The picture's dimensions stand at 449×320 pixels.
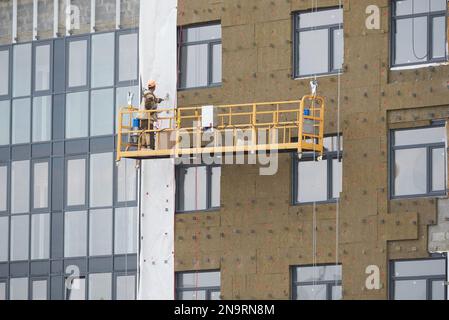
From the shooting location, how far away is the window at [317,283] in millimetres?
45781

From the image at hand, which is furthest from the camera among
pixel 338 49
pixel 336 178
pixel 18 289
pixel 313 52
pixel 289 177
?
pixel 18 289

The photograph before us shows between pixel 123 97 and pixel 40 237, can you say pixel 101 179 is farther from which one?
pixel 40 237

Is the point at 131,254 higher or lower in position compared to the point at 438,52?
lower

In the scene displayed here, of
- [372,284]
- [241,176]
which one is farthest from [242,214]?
[372,284]

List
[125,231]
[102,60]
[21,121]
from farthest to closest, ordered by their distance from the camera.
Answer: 1. [21,121]
2. [102,60]
3. [125,231]

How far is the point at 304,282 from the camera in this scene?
46.3 meters

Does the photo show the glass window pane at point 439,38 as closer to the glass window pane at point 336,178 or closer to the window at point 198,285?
the glass window pane at point 336,178

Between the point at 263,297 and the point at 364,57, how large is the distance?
6.99m

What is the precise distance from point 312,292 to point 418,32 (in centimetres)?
746

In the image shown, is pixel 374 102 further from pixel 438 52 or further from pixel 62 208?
pixel 62 208

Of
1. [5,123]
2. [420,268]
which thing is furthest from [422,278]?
[5,123]

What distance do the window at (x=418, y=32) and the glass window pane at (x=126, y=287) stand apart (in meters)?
10.1

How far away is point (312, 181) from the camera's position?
46594 mm

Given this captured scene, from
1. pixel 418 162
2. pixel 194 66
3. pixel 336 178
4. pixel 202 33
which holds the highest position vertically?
pixel 202 33
